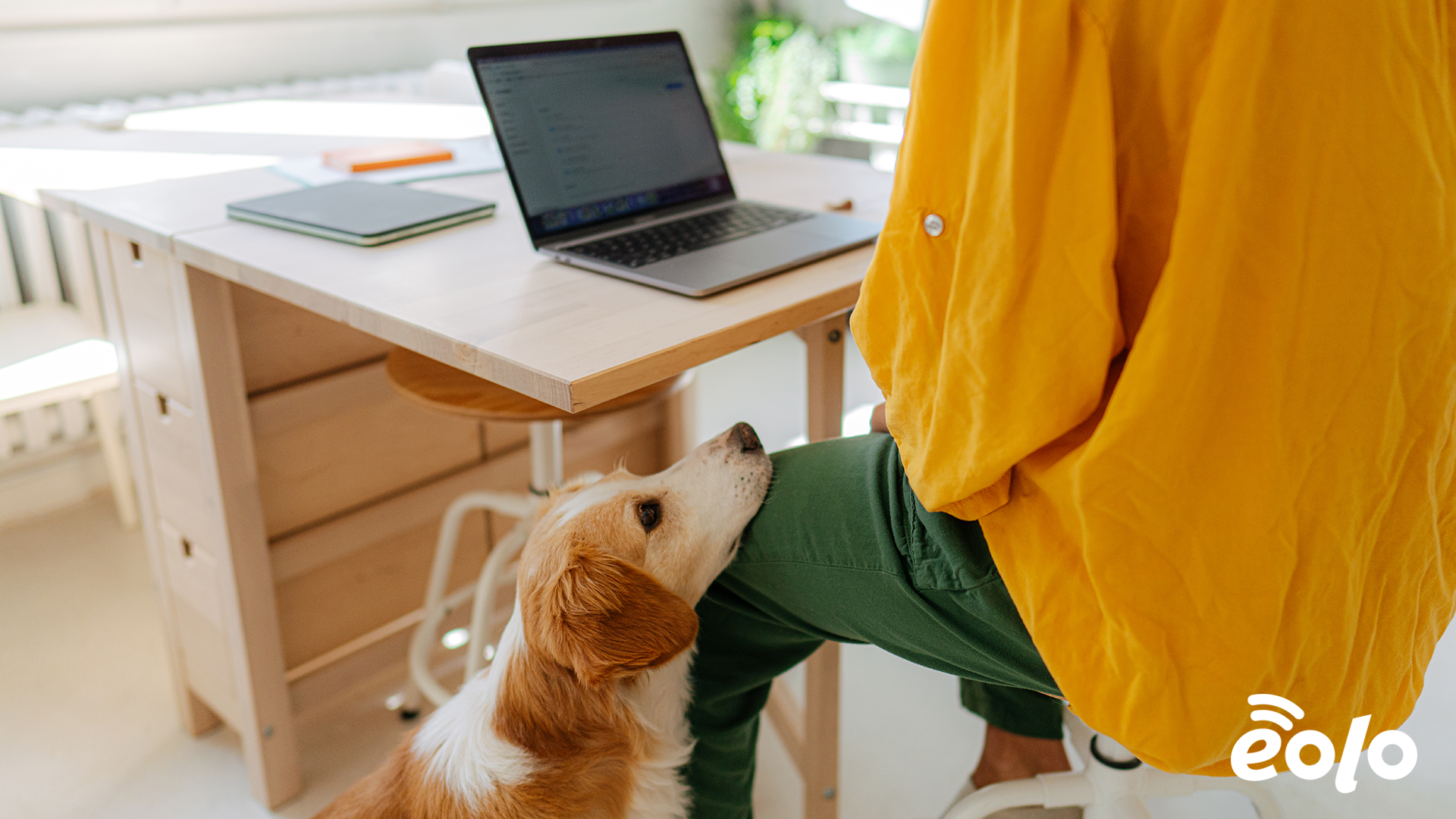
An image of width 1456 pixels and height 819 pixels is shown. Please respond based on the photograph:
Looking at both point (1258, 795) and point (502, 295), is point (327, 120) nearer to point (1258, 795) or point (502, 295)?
point (502, 295)

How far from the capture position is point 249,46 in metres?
2.90

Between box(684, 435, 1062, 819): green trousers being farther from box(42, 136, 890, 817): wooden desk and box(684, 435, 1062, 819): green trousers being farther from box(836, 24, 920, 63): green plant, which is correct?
box(836, 24, 920, 63): green plant

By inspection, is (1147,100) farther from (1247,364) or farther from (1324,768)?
(1324,768)

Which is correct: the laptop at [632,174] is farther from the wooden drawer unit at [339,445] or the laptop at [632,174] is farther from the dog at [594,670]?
the wooden drawer unit at [339,445]

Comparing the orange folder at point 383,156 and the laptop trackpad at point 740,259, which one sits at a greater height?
the orange folder at point 383,156

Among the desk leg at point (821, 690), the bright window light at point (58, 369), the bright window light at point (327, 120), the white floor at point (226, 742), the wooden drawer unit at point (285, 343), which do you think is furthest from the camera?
the bright window light at point (327, 120)

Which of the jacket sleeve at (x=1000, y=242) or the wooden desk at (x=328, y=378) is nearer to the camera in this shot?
the jacket sleeve at (x=1000, y=242)

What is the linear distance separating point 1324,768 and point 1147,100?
1.68 feet

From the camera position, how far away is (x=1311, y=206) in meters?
0.56

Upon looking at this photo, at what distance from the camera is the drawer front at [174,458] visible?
1.40 m

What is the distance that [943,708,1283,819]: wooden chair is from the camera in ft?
3.67

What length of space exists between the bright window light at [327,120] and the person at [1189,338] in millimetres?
1432

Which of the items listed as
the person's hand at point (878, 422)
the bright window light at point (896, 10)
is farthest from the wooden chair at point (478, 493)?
the bright window light at point (896, 10)

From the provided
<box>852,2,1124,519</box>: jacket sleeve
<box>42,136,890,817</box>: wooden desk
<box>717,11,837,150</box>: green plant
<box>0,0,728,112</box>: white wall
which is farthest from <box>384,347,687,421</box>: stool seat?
<box>717,11,837,150</box>: green plant
